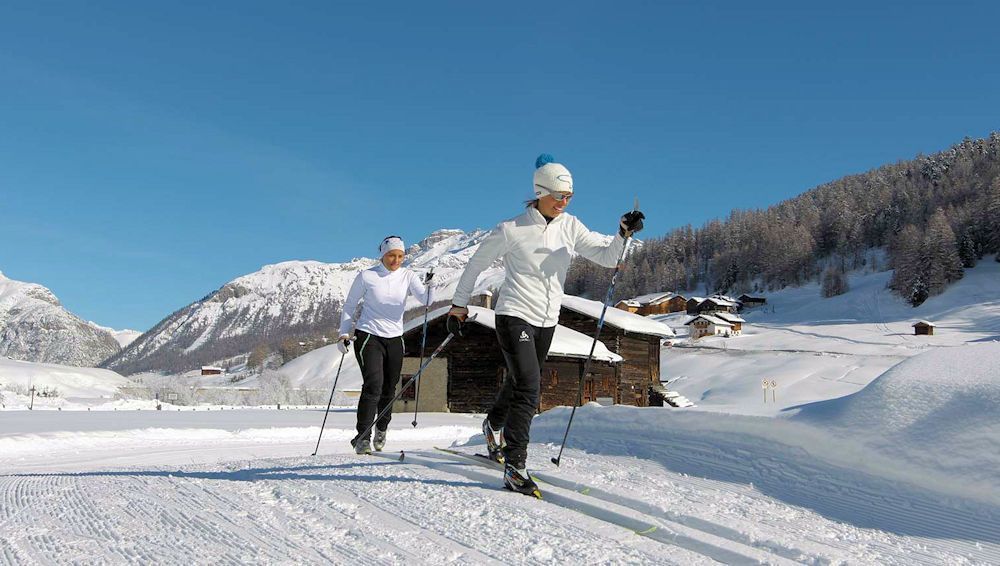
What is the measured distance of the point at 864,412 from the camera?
3967mm

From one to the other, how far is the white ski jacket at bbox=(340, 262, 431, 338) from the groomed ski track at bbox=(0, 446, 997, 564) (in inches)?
92.3

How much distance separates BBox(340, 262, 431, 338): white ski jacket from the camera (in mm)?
6641

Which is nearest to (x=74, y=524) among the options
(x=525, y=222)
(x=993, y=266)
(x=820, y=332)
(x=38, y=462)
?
(x=525, y=222)

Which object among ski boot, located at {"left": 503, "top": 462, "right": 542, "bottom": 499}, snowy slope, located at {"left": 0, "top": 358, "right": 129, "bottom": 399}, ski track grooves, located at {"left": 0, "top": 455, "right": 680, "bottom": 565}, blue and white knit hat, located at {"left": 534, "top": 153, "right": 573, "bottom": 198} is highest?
blue and white knit hat, located at {"left": 534, "top": 153, "right": 573, "bottom": 198}

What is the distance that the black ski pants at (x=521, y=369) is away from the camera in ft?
14.0

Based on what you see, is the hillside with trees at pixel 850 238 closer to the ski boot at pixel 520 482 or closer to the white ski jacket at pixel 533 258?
the white ski jacket at pixel 533 258

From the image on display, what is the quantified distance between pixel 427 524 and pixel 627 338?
25.8m

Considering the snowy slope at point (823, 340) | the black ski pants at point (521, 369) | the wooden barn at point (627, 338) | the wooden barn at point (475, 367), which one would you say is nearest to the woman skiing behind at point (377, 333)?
the black ski pants at point (521, 369)

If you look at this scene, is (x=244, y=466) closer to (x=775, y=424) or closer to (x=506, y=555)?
(x=506, y=555)

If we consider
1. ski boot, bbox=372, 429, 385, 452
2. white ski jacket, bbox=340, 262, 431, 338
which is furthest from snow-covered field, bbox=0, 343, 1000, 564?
white ski jacket, bbox=340, 262, 431, 338

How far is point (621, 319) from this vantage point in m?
27.2

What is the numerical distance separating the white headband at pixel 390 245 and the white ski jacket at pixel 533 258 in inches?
93.0

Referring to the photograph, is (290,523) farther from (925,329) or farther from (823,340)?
(925,329)

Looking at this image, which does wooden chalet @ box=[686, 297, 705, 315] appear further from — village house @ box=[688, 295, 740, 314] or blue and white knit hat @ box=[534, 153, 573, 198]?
blue and white knit hat @ box=[534, 153, 573, 198]
